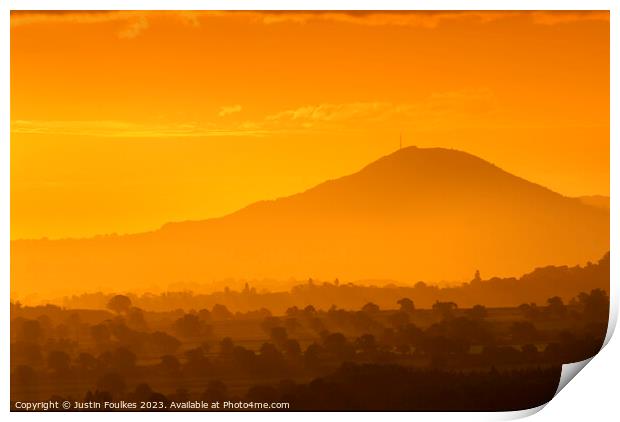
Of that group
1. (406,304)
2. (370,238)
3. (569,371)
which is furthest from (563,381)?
(370,238)

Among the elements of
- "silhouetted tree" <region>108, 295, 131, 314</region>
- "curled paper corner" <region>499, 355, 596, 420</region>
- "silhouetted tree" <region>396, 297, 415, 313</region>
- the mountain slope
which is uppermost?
the mountain slope

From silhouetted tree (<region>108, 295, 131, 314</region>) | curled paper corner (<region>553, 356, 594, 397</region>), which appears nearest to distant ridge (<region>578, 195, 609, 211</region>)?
curled paper corner (<region>553, 356, 594, 397</region>)

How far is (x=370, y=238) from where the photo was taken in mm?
2367

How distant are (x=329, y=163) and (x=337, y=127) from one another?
0.11 meters

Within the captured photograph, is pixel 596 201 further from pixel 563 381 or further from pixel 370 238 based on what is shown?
pixel 370 238

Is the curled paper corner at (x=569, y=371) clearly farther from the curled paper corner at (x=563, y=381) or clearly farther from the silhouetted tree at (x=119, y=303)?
the silhouetted tree at (x=119, y=303)

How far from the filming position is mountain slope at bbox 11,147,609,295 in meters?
2.35

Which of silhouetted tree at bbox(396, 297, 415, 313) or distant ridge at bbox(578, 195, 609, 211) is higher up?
distant ridge at bbox(578, 195, 609, 211)

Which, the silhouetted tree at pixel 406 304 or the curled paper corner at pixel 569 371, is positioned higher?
the silhouetted tree at pixel 406 304

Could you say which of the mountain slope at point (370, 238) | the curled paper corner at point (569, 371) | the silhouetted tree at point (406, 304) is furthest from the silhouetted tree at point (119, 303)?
the curled paper corner at point (569, 371)

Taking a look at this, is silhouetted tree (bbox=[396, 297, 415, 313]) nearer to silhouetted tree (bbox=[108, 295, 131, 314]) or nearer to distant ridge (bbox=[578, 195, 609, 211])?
distant ridge (bbox=[578, 195, 609, 211])

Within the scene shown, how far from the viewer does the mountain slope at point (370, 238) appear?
7.72ft
